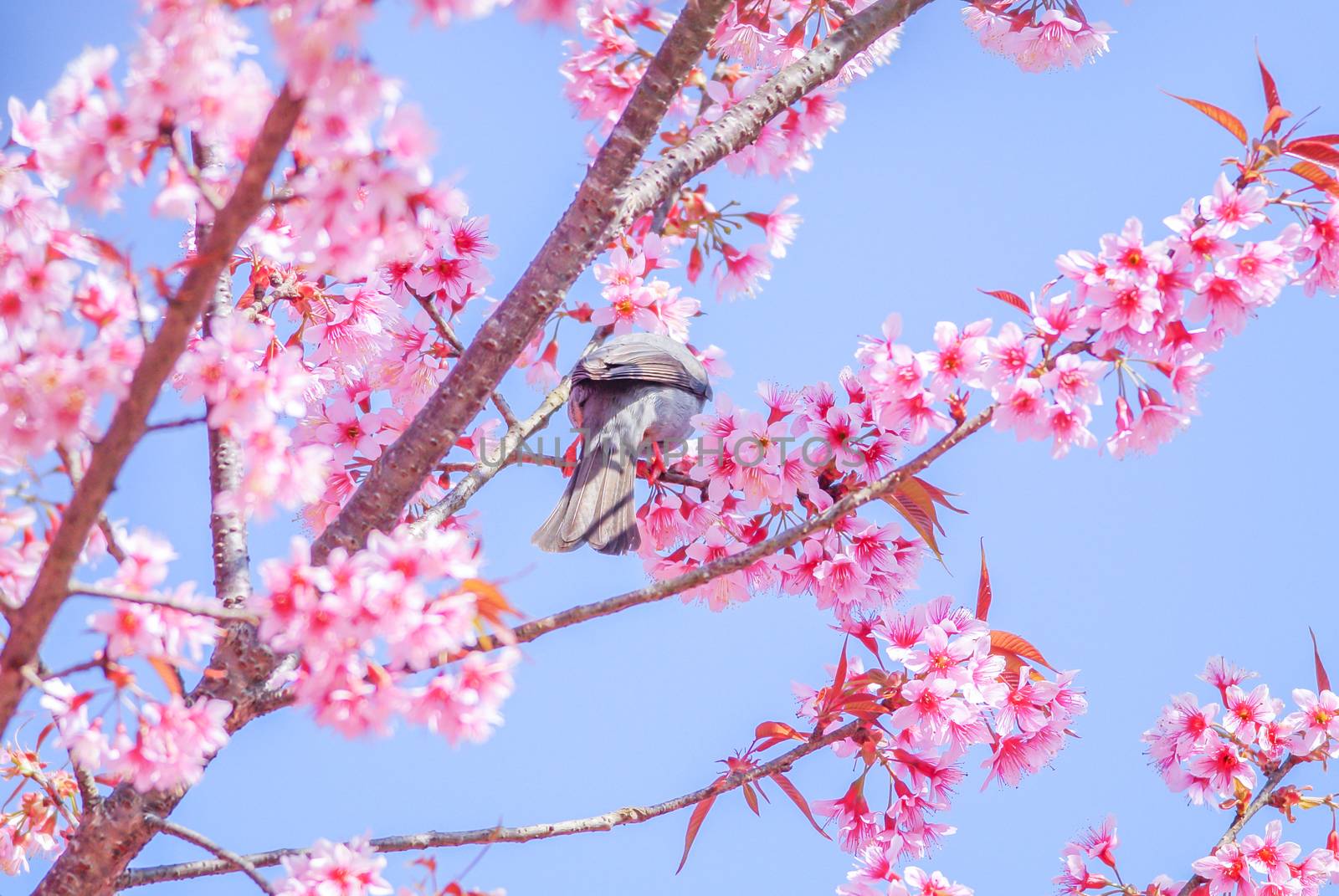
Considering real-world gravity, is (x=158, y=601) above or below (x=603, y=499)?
below

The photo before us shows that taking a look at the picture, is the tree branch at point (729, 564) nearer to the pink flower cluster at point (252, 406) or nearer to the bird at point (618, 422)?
the pink flower cluster at point (252, 406)

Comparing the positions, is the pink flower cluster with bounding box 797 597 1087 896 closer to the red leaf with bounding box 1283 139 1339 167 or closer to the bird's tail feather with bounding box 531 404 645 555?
the bird's tail feather with bounding box 531 404 645 555

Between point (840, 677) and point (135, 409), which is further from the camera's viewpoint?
point (840, 677)

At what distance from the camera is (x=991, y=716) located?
2.71m

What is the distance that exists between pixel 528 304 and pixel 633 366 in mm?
1144

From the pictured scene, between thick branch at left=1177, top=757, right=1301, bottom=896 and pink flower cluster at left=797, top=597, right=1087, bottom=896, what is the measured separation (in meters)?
0.64

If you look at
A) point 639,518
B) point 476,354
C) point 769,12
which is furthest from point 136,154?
point 769,12

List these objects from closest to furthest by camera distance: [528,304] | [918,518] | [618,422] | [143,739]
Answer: [143,739] → [528,304] → [918,518] → [618,422]

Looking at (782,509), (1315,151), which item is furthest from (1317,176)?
(782,509)

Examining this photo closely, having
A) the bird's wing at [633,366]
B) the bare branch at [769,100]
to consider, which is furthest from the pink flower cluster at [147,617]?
the bird's wing at [633,366]

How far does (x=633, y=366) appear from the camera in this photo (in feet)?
10.6

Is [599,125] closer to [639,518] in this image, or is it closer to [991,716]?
[639,518]

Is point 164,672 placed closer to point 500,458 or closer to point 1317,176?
point 500,458

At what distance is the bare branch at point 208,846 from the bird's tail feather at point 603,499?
1.16 m
